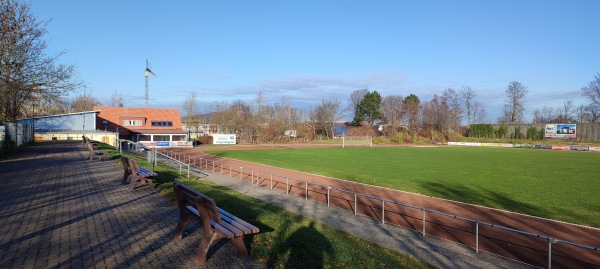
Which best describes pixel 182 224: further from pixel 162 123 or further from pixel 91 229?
pixel 162 123

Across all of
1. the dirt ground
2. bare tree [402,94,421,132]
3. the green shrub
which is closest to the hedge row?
the green shrub

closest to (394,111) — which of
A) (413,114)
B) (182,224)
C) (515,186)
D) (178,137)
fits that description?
(413,114)

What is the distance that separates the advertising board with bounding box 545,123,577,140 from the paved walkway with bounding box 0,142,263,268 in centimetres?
7179

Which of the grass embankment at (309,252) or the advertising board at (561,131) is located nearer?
the grass embankment at (309,252)

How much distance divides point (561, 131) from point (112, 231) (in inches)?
2953

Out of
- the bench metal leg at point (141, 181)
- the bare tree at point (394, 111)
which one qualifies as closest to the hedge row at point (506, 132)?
the bare tree at point (394, 111)

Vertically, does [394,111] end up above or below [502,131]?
above

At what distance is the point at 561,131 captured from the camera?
63.0m

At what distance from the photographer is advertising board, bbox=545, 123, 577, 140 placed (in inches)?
2413

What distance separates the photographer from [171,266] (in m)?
5.24

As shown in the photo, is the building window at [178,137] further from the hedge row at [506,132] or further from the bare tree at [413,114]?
the hedge row at [506,132]

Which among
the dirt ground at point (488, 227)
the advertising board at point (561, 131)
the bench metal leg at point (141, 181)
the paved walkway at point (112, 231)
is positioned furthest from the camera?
the advertising board at point (561, 131)

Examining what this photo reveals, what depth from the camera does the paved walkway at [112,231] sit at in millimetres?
5477

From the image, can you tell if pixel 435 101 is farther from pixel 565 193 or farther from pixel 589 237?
pixel 589 237
